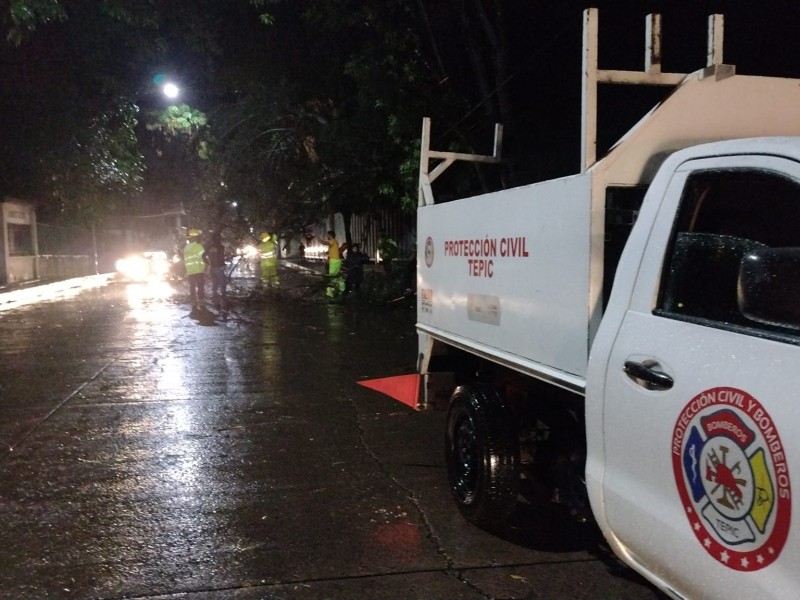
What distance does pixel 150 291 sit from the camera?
2511 cm

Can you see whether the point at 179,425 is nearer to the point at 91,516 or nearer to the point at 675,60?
the point at 91,516

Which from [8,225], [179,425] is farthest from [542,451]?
[8,225]

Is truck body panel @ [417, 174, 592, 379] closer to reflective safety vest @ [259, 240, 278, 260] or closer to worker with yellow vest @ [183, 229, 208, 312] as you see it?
worker with yellow vest @ [183, 229, 208, 312]

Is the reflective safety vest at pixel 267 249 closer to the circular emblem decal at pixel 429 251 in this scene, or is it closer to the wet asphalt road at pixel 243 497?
the wet asphalt road at pixel 243 497

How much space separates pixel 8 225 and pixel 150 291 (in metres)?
7.13

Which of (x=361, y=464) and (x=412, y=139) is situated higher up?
(x=412, y=139)

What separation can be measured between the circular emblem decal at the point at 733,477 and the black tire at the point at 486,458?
154 cm

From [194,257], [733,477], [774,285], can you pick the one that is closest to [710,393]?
[733,477]

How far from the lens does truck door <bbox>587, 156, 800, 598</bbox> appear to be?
7.06 ft

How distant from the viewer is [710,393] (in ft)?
7.79

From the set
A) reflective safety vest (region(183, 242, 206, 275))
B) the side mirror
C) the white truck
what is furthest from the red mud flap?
reflective safety vest (region(183, 242, 206, 275))

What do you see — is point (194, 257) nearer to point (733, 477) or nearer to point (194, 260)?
point (194, 260)

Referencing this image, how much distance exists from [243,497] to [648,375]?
333cm

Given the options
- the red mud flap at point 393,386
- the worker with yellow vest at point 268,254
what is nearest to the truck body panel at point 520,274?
the red mud flap at point 393,386
